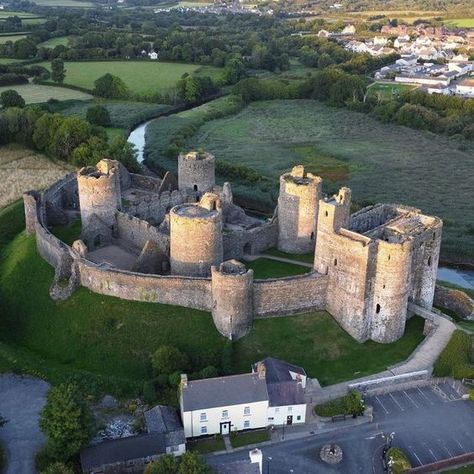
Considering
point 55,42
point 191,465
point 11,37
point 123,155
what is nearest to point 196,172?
point 123,155

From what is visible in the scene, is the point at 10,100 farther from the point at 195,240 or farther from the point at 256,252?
the point at 195,240

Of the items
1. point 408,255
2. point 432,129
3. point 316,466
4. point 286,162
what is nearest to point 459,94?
point 432,129

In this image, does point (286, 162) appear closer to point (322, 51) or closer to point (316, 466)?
point (316, 466)

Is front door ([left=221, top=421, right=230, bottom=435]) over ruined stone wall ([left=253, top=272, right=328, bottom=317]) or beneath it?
beneath

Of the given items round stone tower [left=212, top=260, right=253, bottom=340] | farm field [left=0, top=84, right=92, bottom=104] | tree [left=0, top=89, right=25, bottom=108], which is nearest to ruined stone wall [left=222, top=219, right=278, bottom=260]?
round stone tower [left=212, top=260, right=253, bottom=340]

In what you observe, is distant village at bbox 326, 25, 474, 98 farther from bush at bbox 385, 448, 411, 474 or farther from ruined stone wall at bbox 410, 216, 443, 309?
bush at bbox 385, 448, 411, 474

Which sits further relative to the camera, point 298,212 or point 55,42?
point 55,42
